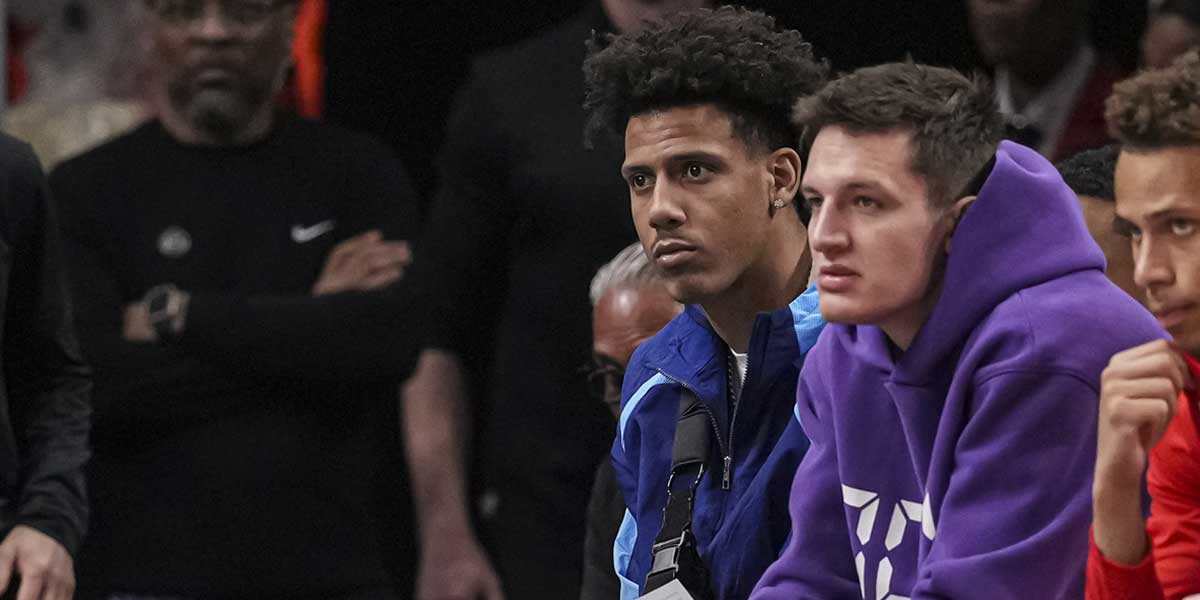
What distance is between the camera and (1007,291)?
300 centimetres

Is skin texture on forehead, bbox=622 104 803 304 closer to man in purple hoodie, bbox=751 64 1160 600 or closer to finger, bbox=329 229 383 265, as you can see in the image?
man in purple hoodie, bbox=751 64 1160 600

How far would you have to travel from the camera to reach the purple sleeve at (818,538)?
3227mm

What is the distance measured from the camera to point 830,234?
122 inches

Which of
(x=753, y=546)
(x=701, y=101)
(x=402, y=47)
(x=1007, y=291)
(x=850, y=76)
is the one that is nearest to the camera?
(x=1007, y=291)

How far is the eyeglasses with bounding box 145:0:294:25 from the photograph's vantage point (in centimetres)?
536

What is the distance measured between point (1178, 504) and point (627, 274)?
1605 mm

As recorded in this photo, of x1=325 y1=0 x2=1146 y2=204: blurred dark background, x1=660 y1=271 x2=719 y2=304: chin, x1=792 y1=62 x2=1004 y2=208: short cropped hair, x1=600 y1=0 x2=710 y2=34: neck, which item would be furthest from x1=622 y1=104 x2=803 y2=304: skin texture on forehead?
x1=325 y1=0 x2=1146 y2=204: blurred dark background

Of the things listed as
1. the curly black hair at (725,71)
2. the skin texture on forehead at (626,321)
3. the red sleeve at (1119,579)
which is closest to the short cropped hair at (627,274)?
the skin texture on forehead at (626,321)

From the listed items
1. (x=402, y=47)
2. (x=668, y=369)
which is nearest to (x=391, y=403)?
(x=402, y=47)

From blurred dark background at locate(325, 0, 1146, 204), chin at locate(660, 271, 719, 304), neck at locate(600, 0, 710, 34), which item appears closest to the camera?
chin at locate(660, 271, 719, 304)

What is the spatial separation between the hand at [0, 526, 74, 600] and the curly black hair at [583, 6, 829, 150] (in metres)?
1.38

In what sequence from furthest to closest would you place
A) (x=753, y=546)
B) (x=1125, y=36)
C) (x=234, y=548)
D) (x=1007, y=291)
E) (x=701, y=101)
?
(x=1125, y=36)
(x=234, y=548)
(x=701, y=101)
(x=753, y=546)
(x=1007, y=291)

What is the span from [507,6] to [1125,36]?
1846 mm

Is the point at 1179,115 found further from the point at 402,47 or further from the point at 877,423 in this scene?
the point at 402,47
